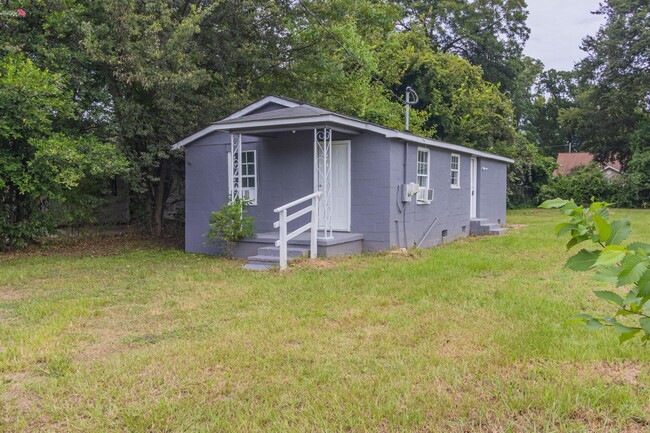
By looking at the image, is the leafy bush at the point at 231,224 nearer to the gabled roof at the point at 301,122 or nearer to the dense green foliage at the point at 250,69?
the gabled roof at the point at 301,122

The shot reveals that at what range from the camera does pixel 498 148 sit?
74.3 ft

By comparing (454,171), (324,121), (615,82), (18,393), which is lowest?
(18,393)

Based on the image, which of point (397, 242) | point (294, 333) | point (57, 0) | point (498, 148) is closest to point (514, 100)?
point (498, 148)

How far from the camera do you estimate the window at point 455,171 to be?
1232 cm

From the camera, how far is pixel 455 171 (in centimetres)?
1248

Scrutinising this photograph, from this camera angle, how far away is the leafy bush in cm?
905

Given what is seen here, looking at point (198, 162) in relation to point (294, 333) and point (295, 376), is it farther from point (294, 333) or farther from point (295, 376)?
point (295, 376)

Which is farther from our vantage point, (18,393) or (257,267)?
(257,267)

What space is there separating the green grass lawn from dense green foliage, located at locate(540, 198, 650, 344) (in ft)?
4.94

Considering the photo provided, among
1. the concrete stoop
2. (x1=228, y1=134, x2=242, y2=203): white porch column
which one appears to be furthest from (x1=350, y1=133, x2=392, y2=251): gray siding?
the concrete stoop

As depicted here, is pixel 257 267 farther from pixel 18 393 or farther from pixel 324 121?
pixel 18 393

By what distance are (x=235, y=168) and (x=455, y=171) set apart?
19.0 ft

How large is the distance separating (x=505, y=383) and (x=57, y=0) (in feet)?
36.2

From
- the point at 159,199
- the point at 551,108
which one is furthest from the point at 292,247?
the point at 551,108
